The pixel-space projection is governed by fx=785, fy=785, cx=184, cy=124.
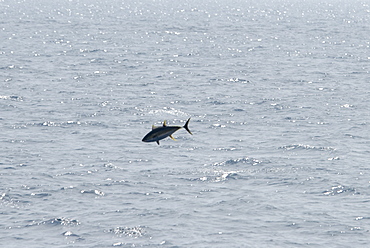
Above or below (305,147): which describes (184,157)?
above

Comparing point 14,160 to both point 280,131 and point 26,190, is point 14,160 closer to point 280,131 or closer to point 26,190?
point 26,190

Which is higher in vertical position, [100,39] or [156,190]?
[100,39]

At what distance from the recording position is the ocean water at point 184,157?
4028 centimetres

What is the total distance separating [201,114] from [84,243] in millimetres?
33919

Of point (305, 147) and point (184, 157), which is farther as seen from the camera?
point (305, 147)

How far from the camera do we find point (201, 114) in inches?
2778

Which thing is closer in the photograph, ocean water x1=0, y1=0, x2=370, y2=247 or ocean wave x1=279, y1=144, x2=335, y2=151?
ocean water x1=0, y1=0, x2=370, y2=247

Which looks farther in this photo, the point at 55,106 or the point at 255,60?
the point at 255,60

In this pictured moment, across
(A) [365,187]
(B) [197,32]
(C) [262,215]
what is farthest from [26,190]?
(B) [197,32]

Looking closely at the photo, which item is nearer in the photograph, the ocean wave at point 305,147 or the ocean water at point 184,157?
the ocean water at point 184,157

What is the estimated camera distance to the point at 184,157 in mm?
54562

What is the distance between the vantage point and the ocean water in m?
40.3

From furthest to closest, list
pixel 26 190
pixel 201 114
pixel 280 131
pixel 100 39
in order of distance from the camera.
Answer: pixel 100 39 → pixel 201 114 → pixel 280 131 → pixel 26 190

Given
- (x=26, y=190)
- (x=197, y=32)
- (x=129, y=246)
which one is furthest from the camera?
(x=197, y=32)
